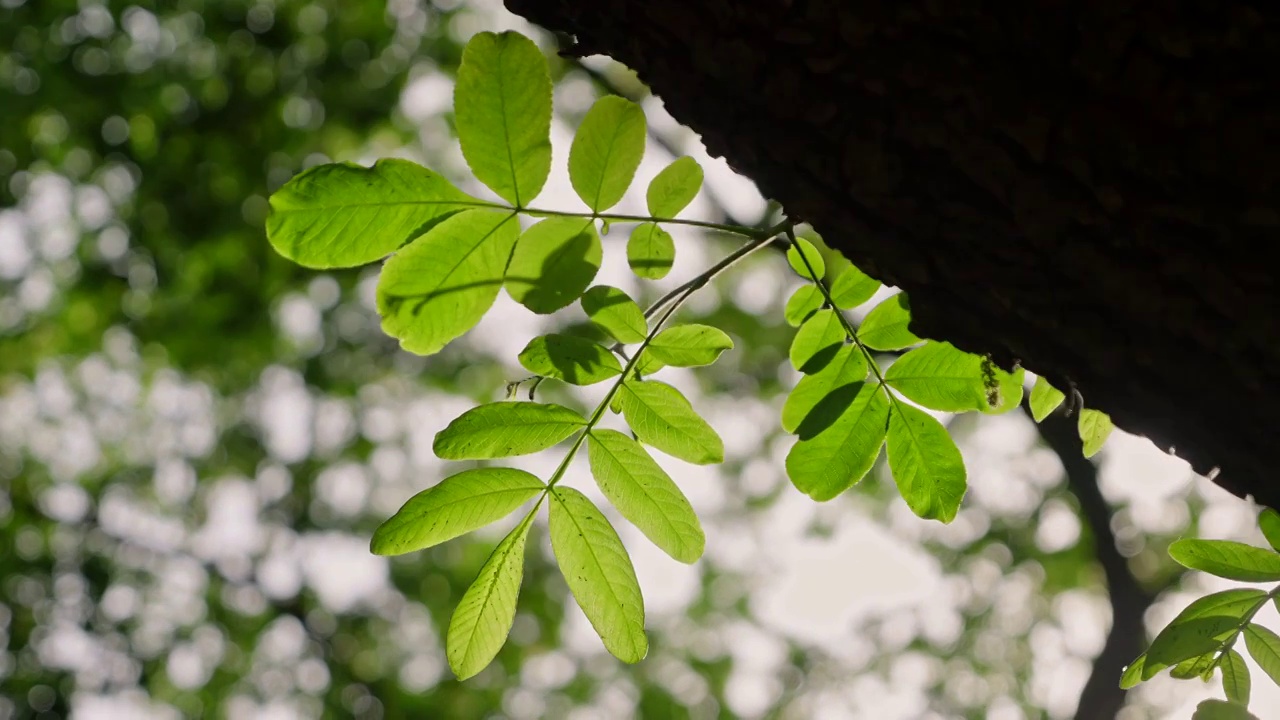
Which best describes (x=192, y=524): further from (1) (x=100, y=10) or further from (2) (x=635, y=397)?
(2) (x=635, y=397)

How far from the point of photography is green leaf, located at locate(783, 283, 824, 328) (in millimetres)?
1732

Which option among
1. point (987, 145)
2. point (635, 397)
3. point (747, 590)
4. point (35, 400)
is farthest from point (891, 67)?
point (35, 400)

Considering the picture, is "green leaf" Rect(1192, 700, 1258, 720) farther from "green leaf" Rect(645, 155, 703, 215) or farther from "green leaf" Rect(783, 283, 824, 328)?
"green leaf" Rect(645, 155, 703, 215)

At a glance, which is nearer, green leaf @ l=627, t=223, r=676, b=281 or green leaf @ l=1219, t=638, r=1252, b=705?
green leaf @ l=1219, t=638, r=1252, b=705

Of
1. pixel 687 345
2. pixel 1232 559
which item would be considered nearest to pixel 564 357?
pixel 687 345

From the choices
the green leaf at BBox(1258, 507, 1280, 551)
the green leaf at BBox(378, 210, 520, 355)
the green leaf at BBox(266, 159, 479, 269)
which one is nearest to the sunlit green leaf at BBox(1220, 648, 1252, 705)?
the green leaf at BBox(1258, 507, 1280, 551)

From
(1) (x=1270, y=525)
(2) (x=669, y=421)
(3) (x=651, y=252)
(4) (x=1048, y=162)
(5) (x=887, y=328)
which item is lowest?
(2) (x=669, y=421)

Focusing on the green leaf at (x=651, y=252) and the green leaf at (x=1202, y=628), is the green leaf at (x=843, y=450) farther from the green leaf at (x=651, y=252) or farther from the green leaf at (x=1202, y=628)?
the green leaf at (x=1202, y=628)

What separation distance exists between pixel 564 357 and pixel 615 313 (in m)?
0.13

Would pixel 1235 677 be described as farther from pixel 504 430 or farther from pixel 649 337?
pixel 504 430

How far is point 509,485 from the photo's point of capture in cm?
160

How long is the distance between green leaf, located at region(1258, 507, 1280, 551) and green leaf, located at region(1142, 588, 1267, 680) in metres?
0.14

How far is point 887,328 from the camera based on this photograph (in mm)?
1632

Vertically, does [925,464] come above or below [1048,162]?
below
